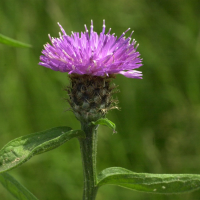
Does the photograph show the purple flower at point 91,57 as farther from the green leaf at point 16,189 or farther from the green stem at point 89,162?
the green leaf at point 16,189

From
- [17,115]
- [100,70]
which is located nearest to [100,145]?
[17,115]

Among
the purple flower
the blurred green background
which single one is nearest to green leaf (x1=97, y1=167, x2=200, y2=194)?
the purple flower

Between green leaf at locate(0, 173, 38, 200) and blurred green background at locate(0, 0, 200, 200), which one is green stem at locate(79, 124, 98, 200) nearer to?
green leaf at locate(0, 173, 38, 200)

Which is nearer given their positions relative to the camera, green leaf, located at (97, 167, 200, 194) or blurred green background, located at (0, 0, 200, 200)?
green leaf, located at (97, 167, 200, 194)

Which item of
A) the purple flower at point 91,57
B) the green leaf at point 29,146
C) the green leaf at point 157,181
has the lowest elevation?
the green leaf at point 157,181

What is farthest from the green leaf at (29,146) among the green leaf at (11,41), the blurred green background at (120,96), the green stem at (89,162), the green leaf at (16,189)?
the blurred green background at (120,96)

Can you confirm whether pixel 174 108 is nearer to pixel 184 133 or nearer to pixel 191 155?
pixel 184 133
